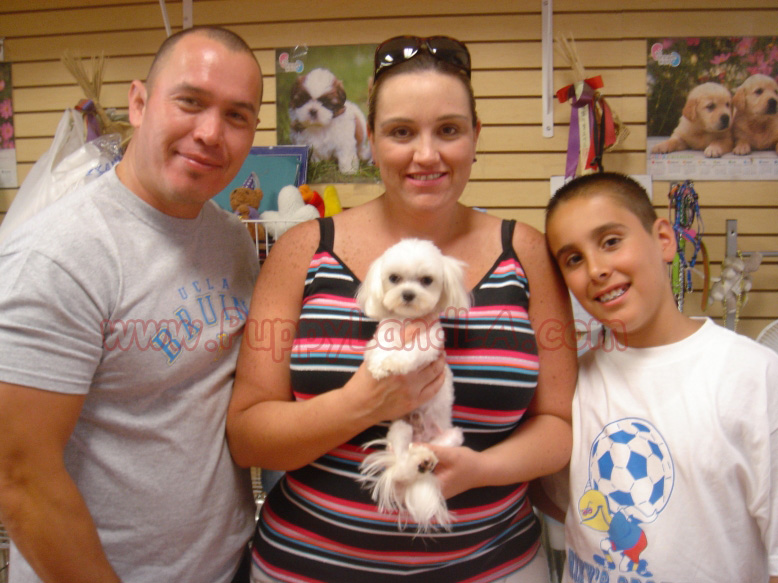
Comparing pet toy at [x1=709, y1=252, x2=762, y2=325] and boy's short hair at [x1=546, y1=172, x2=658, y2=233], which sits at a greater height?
boy's short hair at [x1=546, y1=172, x2=658, y2=233]

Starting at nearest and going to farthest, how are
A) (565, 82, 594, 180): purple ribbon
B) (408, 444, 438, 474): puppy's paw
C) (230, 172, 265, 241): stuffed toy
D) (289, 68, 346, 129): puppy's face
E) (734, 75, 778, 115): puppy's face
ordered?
(408, 444, 438, 474): puppy's paw, (230, 172, 265, 241): stuffed toy, (565, 82, 594, 180): purple ribbon, (734, 75, 778, 115): puppy's face, (289, 68, 346, 129): puppy's face

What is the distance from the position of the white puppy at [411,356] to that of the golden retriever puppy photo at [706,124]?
1926mm

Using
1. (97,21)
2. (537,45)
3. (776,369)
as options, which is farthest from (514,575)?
(97,21)

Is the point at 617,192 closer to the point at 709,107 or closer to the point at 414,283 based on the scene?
the point at 414,283

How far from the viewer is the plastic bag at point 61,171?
1740 mm

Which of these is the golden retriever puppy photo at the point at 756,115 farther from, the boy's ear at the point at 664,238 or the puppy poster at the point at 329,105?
the puppy poster at the point at 329,105


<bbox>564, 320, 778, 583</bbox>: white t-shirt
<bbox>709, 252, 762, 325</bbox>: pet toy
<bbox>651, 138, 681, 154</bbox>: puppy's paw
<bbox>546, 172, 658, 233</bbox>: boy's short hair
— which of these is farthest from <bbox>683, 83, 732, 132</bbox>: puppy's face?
<bbox>564, 320, 778, 583</bbox>: white t-shirt

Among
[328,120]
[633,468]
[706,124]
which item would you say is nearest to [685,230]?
[706,124]

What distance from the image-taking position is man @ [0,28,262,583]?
0.78 m

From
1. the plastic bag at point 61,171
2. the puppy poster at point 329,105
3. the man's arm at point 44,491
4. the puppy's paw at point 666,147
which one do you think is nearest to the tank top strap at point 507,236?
the man's arm at point 44,491

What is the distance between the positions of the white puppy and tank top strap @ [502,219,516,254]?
14cm

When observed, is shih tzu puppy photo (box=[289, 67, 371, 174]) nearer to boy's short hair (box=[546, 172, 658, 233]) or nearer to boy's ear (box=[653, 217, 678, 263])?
boy's short hair (box=[546, 172, 658, 233])

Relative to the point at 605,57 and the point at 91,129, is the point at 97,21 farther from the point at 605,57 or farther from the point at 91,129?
the point at 605,57

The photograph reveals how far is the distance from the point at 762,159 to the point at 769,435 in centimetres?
199
